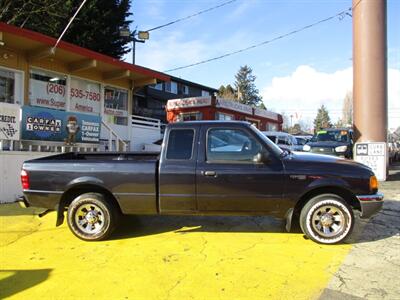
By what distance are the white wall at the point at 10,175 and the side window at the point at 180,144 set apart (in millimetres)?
5155

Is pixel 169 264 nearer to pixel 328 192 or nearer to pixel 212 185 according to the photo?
pixel 212 185

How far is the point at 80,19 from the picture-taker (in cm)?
2173

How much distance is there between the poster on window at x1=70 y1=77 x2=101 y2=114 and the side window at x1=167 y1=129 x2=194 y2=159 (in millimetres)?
9517

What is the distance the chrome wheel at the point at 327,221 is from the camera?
6246 millimetres

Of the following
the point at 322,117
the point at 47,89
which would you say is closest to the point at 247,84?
the point at 322,117

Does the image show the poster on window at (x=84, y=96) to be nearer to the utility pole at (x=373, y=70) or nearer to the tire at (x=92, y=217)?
the tire at (x=92, y=217)

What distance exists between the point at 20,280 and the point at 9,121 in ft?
20.0

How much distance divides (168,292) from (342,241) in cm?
298

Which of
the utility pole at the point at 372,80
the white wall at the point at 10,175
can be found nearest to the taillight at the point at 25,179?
the white wall at the point at 10,175

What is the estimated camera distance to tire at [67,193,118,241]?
6.62 metres

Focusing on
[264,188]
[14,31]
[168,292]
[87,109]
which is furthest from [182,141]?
[87,109]

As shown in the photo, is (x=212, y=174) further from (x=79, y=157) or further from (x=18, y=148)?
(x=18, y=148)

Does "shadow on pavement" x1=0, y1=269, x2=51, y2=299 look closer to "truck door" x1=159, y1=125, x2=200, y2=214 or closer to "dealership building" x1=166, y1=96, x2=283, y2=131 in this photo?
"truck door" x1=159, y1=125, x2=200, y2=214

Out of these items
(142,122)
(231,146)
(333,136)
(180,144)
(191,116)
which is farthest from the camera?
(191,116)
